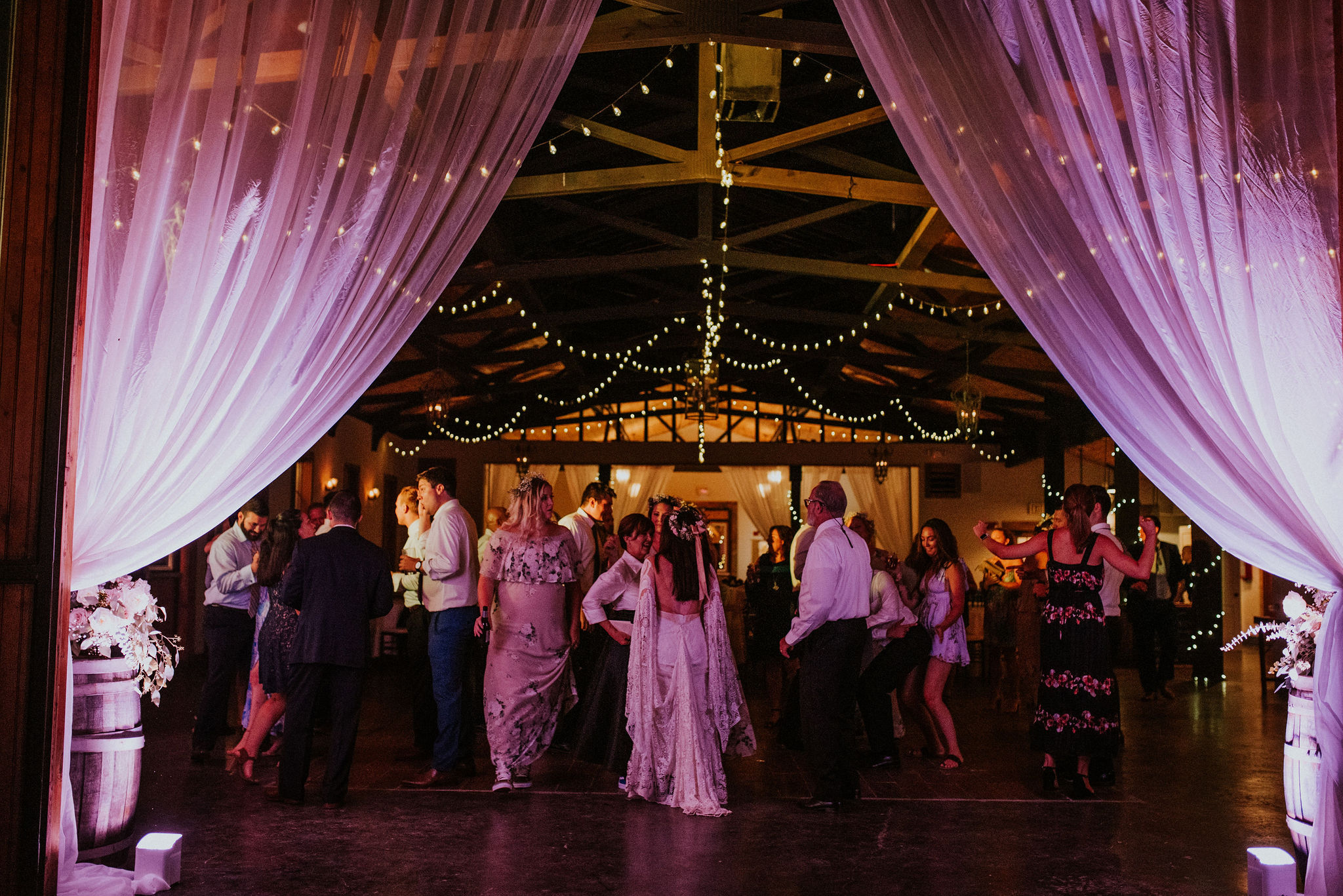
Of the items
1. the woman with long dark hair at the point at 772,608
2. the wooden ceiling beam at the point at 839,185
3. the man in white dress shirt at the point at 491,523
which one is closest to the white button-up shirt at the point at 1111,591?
the woman with long dark hair at the point at 772,608

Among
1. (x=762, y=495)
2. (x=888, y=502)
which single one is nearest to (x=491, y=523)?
(x=762, y=495)

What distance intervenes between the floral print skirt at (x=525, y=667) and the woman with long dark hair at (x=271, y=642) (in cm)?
100

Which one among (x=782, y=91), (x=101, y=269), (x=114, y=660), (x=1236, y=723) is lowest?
(x=1236, y=723)

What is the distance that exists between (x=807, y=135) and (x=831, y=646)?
11.2ft

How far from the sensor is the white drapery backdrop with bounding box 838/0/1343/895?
10.3ft

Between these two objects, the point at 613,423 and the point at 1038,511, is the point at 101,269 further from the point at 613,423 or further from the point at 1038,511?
the point at 1038,511

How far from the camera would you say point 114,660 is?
3.44m

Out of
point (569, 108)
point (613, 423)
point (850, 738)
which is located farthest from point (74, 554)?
point (613, 423)

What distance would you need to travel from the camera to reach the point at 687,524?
16.1ft

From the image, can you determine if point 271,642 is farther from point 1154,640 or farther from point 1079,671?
point 1154,640

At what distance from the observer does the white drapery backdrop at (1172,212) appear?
3148mm

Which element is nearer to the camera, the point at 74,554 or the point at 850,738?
the point at 74,554

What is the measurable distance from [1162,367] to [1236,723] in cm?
584

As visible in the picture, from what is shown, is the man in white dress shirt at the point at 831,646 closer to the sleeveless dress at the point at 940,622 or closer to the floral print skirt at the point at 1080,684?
the floral print skirt at the point at 1080,684
